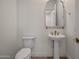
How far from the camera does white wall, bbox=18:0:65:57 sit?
4.71 metres

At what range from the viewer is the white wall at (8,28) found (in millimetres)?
4398

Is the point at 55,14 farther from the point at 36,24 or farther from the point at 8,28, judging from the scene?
the point at 8,28

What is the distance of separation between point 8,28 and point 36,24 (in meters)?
1.00

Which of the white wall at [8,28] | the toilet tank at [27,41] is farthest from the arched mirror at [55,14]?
the white wall at [8,28]

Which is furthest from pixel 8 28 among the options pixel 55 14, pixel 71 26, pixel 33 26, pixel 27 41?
pixel 71 26

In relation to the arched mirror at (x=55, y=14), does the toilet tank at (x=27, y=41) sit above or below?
below

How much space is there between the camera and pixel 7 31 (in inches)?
176

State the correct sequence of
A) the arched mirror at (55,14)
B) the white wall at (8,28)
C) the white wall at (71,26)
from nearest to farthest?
1. the white wall at (71,26)
2. the white wall at (8,28)
3. the arched mirror at (55,14)

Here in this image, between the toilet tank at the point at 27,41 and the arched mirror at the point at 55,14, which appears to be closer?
the toilet tank at the point at 27,41

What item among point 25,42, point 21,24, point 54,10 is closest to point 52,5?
point 54,10

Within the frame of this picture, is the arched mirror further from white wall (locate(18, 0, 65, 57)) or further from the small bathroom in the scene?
white wall (locate(18, 0, 65, 57))

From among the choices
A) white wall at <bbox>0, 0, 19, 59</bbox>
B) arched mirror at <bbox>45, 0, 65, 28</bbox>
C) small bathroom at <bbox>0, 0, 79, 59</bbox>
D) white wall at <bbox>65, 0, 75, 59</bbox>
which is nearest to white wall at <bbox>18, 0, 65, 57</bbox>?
small bathroom at <bbox>0, 0, 79, 59</bbox>

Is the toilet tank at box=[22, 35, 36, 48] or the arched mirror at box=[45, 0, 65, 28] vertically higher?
the arched mirror at box=[45, 0, 65, 28]

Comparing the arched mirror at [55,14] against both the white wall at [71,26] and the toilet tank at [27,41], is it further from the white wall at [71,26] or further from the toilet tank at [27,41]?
the toilet tank at [27,41]
